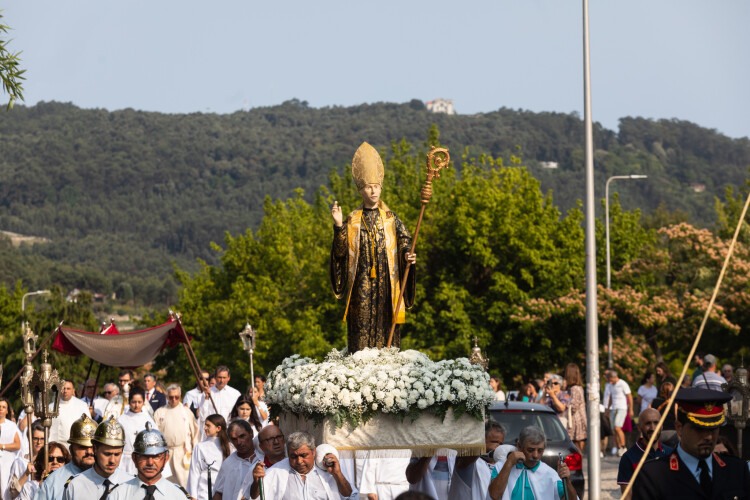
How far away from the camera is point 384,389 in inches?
344

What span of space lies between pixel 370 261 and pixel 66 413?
25.4ft

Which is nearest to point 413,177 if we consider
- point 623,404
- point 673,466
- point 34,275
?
point 623,404

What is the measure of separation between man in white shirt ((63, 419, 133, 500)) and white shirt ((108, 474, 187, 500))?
0.43 ft

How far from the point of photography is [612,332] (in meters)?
37.8

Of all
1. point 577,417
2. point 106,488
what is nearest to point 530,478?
point 106,488

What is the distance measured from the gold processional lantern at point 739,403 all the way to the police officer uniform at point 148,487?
6.68m

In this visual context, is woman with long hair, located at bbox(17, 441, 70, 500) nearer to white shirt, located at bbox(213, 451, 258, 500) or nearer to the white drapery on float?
white shirt, located at bbox(213, 451, 258, 500)

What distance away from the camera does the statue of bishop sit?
9.73 m

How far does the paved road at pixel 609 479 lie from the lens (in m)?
17.0

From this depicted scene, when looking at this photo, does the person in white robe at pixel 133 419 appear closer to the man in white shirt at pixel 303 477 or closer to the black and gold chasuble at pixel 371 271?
the black and gold chasuble at pixel 371 271

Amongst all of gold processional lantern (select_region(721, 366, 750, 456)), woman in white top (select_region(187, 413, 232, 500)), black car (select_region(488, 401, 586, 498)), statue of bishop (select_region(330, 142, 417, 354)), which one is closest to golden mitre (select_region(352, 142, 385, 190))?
statue of bishop (select_region(330, 142, 417, 354))

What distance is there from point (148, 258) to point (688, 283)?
474 feet

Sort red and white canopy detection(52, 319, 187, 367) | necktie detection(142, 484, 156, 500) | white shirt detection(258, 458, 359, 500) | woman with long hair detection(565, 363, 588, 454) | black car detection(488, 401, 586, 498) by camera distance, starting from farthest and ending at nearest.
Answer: woman with long hair detection(565, 363, 588, 454), red and white canopy detection(52, 319, 187, 367), black car detection(488, 401, 586, 498), white shirt detection(258, 458, 359, 500), necktie detection(142, 484, 156, 500)

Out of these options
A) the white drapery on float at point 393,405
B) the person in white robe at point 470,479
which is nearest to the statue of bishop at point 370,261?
the white drapery on float at point 393,405
